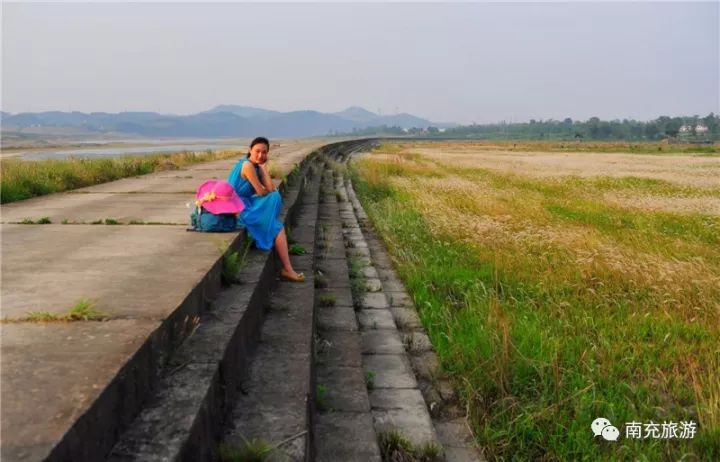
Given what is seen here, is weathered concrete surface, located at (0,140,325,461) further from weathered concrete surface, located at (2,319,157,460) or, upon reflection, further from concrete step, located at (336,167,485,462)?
concrete step, located at (336,167,485,462)

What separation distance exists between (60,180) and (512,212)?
7393mm

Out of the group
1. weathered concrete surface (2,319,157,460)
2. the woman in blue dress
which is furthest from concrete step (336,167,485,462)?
weathered concrete surface (2,319,157,460)

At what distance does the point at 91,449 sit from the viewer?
165 cm

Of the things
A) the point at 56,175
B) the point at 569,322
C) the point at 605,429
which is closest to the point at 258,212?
the point at 569,322

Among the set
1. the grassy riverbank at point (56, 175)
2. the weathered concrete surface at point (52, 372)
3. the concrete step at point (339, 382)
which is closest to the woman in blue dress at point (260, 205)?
the concrete step at point (339, 382)

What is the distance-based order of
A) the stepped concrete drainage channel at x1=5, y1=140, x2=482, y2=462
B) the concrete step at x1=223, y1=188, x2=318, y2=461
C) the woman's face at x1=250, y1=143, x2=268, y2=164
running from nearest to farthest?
the stepped concrete drainage channel at x1=5, y1=140, x2=482, y2=462
the concrete step at x1=223, y1=188, x2=318, y2=461
the woman's face at x1=250, y1=143, x2=268, y2=164

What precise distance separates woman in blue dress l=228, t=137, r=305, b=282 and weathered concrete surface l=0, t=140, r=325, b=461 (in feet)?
1.08

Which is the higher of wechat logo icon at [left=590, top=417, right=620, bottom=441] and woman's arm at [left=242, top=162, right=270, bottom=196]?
woman's arm at [left=242, top=162, right=270, bottom=196]

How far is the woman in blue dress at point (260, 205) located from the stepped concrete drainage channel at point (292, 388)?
0.12m

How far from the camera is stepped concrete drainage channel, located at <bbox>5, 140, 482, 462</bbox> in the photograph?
2025mm

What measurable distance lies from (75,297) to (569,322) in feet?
11.9

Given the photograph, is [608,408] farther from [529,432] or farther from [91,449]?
[91,449]

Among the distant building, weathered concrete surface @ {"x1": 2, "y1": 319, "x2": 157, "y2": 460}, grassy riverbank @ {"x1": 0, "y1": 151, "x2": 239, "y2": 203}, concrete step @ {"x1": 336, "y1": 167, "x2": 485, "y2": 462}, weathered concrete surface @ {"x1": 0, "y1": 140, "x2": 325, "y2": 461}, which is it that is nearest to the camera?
weathered concrete surface @ {"x1": 2, "y1": 319, "x2": 157, "y2": 460}

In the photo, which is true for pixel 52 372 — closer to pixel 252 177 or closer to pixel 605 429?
pixel 605 429
